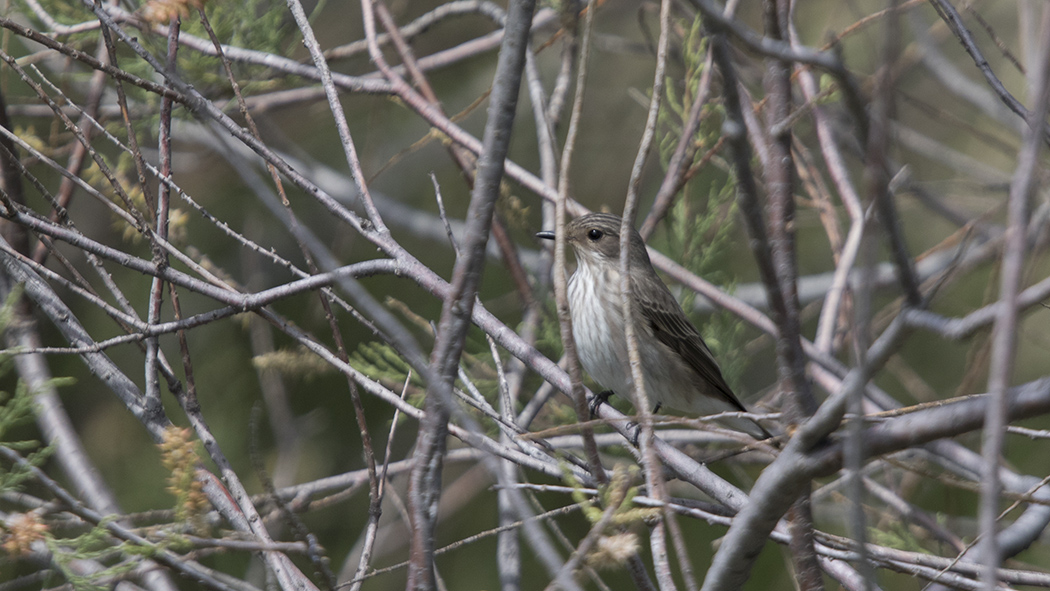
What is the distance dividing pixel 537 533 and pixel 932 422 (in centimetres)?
59

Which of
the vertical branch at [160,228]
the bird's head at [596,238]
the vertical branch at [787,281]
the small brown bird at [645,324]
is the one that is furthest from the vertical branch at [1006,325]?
the bird's head at [596,238]

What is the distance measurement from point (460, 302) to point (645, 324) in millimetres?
2903

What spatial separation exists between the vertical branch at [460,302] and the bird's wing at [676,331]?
2.84 metres

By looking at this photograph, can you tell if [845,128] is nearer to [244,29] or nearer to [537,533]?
[244,29]

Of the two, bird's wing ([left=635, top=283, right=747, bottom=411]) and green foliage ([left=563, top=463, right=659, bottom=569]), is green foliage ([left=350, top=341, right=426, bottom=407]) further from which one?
green foliage ([left=563, top=463, right=659, bottom=569])

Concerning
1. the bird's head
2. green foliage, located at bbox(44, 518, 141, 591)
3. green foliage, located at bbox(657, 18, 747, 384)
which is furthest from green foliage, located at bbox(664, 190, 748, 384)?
green foliage, located at bbox(44, 518, 141, 591)

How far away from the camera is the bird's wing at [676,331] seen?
14.4 feet

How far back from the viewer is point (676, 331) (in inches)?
174

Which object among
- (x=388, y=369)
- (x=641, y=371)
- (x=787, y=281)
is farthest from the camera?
(x=388, y=369)

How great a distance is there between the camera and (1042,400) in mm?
1146

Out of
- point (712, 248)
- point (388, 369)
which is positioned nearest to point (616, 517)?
point (388, 369)

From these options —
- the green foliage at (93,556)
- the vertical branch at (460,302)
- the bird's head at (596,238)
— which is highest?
the bird's head at (596,238)

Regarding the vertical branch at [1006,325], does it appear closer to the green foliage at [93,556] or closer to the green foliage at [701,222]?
the green foliage at [93,556]

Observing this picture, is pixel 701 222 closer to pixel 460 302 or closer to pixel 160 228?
pixel 160 228
